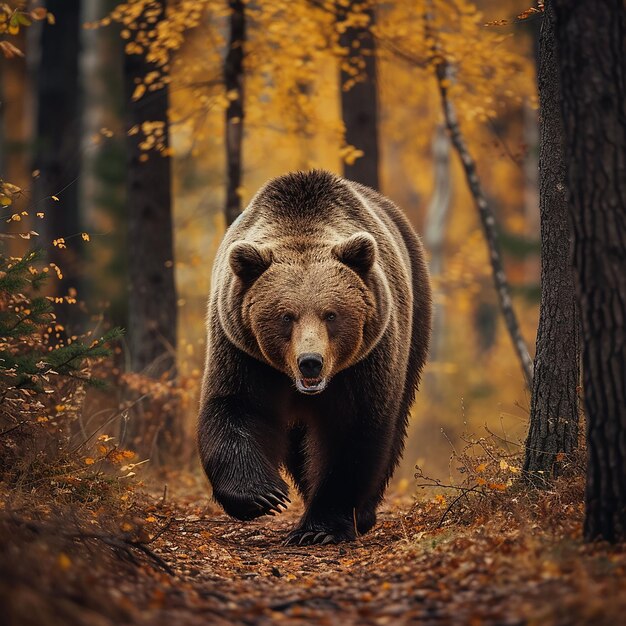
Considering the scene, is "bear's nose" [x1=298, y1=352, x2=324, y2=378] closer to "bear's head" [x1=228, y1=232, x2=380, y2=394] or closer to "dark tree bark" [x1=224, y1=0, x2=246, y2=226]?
"bear's head" [x1=228, y1=232, x2=380, y2=394]

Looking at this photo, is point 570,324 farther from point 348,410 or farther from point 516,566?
point 516,566

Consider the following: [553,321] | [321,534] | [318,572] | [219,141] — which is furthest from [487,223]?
[318,572]

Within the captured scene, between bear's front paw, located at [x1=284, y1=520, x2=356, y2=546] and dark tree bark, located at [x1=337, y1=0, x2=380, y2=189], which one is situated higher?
dark tree bark, located at [x1=337, y1=0, x2=380, y2=189]

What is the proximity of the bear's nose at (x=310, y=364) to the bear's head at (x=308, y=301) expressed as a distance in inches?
2.5

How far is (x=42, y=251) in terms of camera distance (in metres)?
6.48

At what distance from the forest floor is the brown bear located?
1.55 feet

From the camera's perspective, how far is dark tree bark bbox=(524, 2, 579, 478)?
6.30 m

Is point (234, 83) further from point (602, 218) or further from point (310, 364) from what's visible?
point (602, 218)

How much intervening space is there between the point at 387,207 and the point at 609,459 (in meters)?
4.81

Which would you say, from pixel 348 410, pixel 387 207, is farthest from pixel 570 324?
pixel 387 207

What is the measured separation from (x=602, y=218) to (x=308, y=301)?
2363 millimetres

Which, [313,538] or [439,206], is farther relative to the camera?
[439,206]

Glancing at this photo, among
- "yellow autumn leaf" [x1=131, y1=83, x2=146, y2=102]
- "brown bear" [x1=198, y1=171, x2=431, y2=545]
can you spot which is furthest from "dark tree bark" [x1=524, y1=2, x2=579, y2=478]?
"yellow autumn leaf" [x1=131, y1=83, x2=146, y2=102]

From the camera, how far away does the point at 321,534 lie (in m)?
6.75
